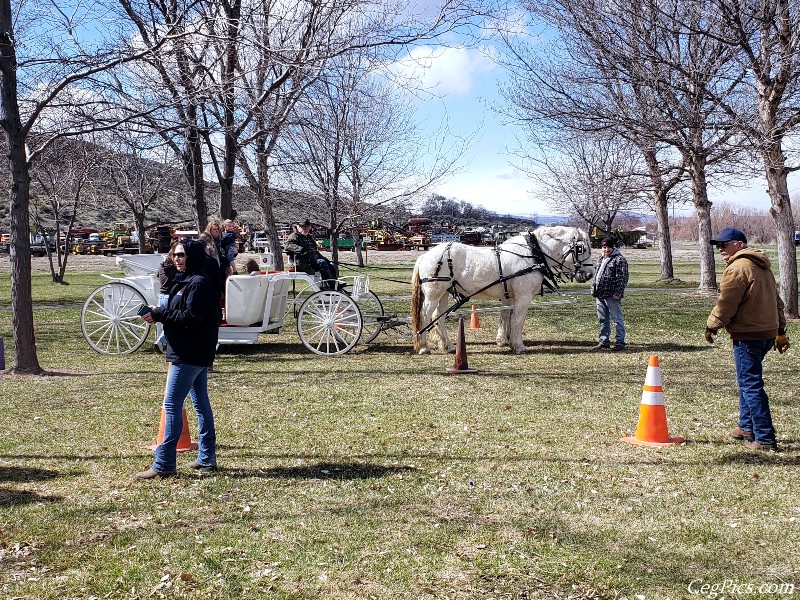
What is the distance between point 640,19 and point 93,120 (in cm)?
1055

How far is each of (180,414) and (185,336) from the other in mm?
614

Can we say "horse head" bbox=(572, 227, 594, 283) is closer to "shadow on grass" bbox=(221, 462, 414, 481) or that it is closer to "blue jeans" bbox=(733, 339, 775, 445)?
"blue jeans" bbox=(733, 339, 775, 445)

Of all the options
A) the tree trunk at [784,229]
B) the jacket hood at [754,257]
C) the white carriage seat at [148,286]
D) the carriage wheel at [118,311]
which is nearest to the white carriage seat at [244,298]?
the white carriage seat at [148,286]

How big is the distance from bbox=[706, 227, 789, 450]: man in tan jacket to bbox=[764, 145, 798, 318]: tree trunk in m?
10.2

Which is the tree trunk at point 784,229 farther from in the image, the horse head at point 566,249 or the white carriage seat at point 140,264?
the white carriage seat at point 140,264

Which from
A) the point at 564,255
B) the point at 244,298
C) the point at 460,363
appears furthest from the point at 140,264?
the point at 564,255

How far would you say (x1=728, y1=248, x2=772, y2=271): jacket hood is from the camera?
6.83m

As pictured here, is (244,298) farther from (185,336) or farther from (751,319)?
(751,319)

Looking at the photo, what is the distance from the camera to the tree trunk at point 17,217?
35.1 feet

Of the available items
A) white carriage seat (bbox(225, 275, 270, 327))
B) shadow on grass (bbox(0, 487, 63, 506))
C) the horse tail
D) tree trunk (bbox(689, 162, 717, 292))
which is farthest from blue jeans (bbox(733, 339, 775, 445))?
tree trunk (bbox(689, 162, 717, 292))

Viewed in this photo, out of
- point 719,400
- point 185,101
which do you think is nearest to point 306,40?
point 185,101

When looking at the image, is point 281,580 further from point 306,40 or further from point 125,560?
point 306,40

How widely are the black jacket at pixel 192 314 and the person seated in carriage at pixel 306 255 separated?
7.02 metres

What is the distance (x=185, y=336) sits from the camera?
602cm
